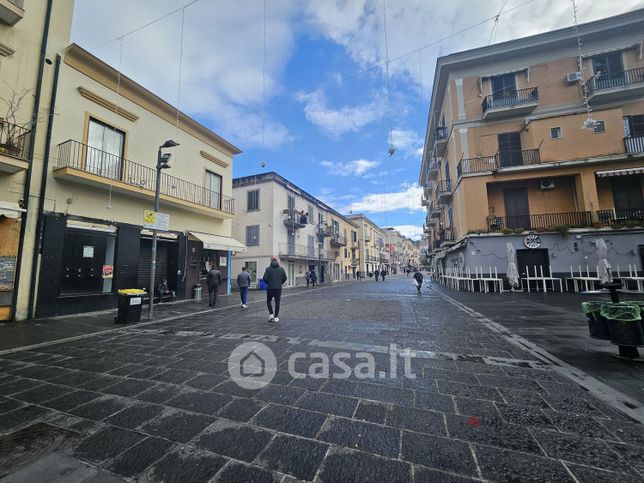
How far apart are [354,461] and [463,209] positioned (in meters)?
16.9

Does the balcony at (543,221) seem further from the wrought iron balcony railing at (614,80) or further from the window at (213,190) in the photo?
the window at (213,190)

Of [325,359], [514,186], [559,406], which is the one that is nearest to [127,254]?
[325,359]

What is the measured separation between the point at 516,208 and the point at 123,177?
20207 mm

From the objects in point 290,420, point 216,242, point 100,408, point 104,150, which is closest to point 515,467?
point 290,420

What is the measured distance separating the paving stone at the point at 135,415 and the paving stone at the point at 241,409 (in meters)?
0.63

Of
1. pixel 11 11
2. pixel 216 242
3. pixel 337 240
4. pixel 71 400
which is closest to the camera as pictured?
pixel 71 400

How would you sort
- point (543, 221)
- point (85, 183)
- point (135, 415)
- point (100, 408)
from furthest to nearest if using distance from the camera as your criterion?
1. point (543, 221)
2. point (85, 183)
3. point (100, 408)
4. point (135, 415)

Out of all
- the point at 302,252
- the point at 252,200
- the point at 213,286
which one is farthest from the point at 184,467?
the point at 302,252

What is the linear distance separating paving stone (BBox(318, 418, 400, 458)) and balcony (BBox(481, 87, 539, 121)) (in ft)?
62.2

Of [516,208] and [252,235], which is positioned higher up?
[516,208]

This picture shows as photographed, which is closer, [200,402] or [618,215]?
[200,402]

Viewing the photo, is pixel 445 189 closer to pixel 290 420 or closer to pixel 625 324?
pixel 625 324

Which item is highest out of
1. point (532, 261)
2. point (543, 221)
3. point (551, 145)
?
point (551, 145)

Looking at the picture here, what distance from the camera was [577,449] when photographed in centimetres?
191
